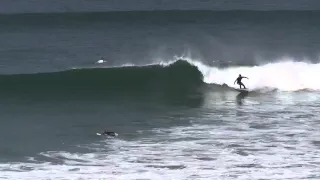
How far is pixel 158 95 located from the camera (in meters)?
29.4

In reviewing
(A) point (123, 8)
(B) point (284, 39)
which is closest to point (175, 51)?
(B) point (284, 39)

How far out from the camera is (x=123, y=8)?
56906mm

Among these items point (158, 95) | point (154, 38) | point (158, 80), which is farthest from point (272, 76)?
point (154, 38)

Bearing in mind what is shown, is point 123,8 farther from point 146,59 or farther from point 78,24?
point 146,59

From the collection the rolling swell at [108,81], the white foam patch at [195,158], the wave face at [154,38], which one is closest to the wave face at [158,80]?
the rolling swell at [108,81]

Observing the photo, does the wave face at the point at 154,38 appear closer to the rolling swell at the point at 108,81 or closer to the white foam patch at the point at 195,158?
the rolling swell at the point at 108,81

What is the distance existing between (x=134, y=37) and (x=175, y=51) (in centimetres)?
509

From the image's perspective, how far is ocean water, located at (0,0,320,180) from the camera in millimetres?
20125

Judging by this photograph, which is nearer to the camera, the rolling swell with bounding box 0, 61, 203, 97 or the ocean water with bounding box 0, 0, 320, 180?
the ocean water with bounding box 0, 0, 320, 180

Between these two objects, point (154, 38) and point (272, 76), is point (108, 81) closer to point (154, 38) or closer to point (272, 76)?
point (272, 76)

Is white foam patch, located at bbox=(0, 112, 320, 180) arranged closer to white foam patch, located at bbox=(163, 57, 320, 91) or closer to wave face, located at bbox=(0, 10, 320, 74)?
white foam patch, located at bbox=(163, 57, 320, 91)

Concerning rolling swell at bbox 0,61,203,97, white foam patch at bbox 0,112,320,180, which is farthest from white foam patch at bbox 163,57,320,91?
white foam patch at bbox 0,112,320,180

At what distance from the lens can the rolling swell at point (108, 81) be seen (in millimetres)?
30141

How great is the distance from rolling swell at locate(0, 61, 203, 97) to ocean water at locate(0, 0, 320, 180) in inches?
2.7
